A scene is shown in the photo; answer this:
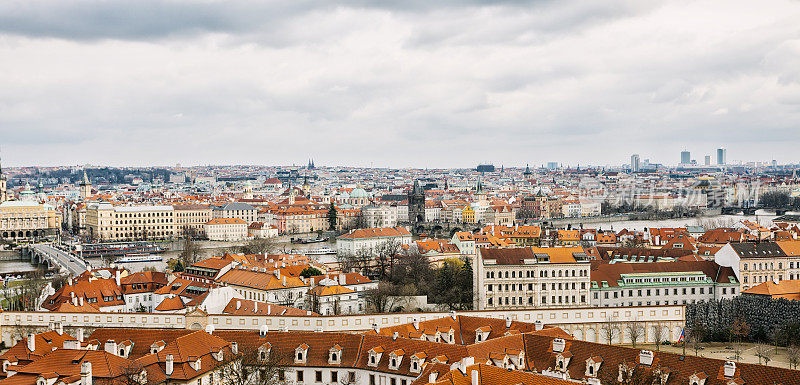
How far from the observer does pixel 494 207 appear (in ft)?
393

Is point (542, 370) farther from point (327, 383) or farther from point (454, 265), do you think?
point (454, 265)

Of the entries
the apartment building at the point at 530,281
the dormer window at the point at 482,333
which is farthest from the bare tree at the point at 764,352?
the apartment building at the point at 530,281

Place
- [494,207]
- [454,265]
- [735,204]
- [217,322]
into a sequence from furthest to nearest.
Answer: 1. [735,204]
2. [494,207]
3. [454,265]
4. [217,322]

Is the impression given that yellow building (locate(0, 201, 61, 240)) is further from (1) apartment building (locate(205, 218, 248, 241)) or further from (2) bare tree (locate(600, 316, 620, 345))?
(2) bare tree (locate(600, 316, 620, 345))

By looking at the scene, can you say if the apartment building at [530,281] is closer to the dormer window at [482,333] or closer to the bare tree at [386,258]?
the bare tree at [386,258]

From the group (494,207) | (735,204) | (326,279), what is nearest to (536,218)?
(494,207)

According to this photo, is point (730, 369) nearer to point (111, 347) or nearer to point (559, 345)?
point (559, 345)

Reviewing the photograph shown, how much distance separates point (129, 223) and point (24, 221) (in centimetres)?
1238

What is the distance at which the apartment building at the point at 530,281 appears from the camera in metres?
42.7

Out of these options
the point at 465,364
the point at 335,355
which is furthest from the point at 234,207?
the point at 465,364

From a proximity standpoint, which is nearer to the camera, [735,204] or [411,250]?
[411,250]

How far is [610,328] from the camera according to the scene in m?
30.8

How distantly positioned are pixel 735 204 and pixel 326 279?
4455 inches

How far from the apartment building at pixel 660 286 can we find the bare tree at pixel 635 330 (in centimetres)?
1082
